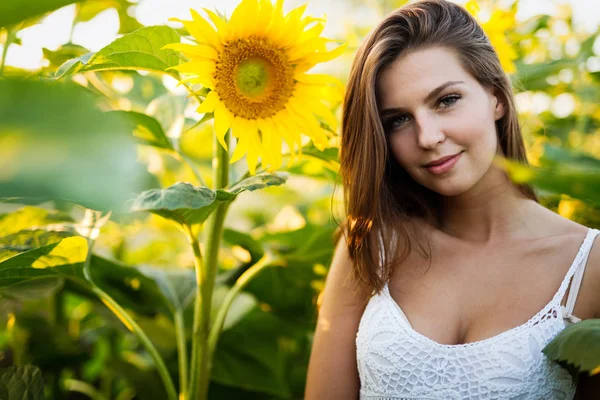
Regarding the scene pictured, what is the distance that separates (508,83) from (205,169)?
103 centimetres

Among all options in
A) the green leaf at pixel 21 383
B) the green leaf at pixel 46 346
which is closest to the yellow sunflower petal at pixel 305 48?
the green leaf at pixel 21 383

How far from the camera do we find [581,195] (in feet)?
1.08

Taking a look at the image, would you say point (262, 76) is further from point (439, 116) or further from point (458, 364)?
point (458, 364)

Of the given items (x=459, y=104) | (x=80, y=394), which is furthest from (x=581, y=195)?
(x=80, y=394)

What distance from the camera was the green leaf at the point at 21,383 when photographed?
3.17 feet

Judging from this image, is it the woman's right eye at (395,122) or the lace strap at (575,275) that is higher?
the woman's right eye at (395,122)

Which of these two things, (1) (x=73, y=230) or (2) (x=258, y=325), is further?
(2) (x=258, y=325)

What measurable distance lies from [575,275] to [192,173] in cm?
73

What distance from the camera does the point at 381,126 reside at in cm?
118

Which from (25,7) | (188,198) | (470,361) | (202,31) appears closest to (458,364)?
(470,361)

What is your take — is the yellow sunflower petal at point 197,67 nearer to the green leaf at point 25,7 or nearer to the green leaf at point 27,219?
the green leaf at point 27,219

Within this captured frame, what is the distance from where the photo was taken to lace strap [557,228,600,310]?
1100 mm

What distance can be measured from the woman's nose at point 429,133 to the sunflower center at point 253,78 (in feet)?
0.85

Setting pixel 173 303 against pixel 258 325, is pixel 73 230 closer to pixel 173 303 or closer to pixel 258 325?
pixel 173 303
